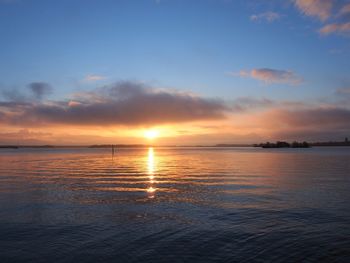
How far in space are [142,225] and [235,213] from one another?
656 centimetres

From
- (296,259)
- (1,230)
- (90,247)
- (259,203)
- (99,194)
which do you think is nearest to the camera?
(296,259)

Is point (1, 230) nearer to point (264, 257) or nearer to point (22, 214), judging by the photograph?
point (22, 214)

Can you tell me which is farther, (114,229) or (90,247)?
(114,229)

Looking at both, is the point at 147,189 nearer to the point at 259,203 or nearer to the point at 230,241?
the point at 259,203

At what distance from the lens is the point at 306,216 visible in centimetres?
1998

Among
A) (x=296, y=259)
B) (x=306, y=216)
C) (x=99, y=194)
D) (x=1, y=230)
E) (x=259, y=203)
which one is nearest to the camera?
(x=296, y=259)

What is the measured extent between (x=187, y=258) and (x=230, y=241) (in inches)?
114

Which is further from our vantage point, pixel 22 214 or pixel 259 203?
pixel 259 203

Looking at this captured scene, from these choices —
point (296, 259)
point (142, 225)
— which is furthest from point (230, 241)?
point (142, 225)

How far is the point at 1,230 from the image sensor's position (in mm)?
17125

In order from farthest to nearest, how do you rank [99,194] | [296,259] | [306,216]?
[99,194] < [306,216] < [296,259]

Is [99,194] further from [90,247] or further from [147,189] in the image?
[90,247]

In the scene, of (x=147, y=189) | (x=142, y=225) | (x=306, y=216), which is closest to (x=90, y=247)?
(x=142, y=225)

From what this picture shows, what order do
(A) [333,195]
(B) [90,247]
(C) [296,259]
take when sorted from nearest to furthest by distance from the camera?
1. (C) [296,259]
2. (B) [90,247]
3. (A) [333,195]
